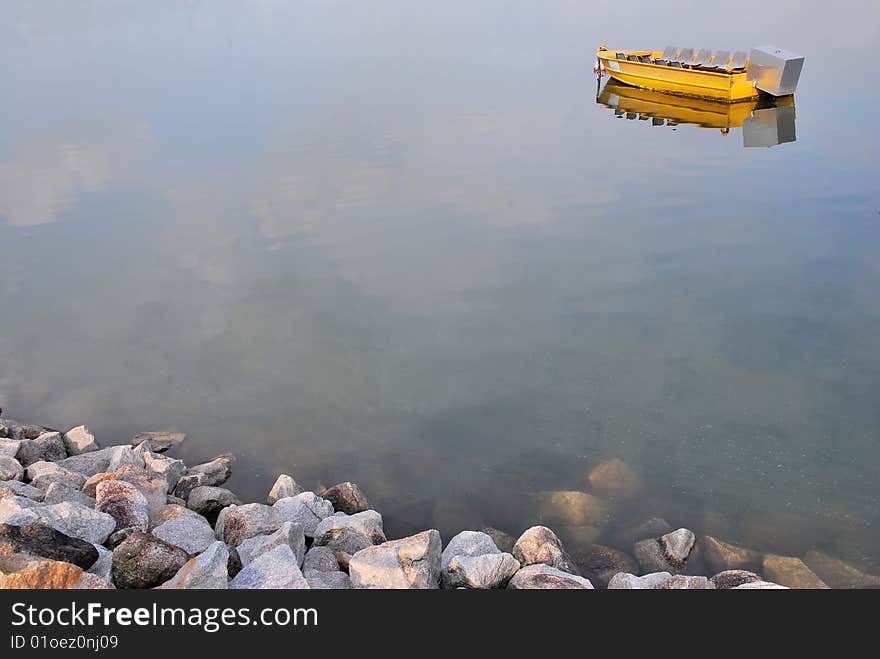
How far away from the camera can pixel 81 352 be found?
15.0 meters

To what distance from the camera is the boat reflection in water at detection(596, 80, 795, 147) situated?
2943 centimetres

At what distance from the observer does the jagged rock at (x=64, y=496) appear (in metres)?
8.87

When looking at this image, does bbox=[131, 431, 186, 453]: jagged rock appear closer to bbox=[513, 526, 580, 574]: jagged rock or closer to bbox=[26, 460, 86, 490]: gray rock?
bbox=[26, 460, 86, 490]: gray rock

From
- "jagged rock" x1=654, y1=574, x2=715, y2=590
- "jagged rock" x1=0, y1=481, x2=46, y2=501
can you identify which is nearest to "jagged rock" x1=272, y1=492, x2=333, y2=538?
"jagged rock" x1=0, y1=481, x2=46, y2=501

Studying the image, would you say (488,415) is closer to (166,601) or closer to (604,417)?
(604,417)

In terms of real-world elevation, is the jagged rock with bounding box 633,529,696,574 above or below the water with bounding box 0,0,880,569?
below

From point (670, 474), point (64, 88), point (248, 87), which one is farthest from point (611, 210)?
point (64, 88)

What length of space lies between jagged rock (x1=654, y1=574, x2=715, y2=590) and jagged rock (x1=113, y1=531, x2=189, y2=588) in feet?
16.5

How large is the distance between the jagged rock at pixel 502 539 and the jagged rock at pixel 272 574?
3.09 m

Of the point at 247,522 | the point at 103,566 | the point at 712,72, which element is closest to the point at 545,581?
the point at 247,522

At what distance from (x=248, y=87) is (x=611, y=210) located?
25.3 m

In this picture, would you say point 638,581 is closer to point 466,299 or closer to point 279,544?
point 279,544

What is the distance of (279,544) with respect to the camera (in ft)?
26.2

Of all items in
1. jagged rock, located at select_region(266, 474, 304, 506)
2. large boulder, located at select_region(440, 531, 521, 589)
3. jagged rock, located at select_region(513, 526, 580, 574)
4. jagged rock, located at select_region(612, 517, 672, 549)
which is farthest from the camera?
jagged rock, located at select_region(266, 474, 304, 506)
